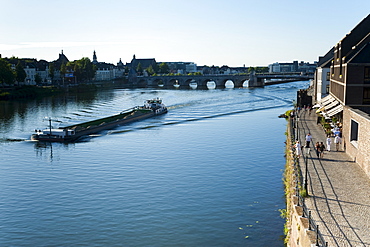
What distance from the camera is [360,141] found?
2727cm

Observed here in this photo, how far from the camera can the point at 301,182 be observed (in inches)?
978

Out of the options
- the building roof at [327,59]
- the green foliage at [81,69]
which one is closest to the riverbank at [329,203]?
the building roof at [327,59]

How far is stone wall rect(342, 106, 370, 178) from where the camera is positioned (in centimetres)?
2565

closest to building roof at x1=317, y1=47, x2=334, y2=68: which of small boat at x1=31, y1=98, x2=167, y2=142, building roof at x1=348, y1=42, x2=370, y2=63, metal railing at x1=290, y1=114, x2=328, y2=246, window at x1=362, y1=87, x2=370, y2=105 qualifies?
building roof at x1=348, y1=42, x2=370, y2=63

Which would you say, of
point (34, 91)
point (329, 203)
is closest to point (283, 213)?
point (329, 203)

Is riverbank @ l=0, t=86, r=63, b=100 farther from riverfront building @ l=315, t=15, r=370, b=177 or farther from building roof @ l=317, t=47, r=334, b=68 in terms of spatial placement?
riverfront building @ l=315, t=15, r=370, b=177

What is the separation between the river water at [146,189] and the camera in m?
24.9

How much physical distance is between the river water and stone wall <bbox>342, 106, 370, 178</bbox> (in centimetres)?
558

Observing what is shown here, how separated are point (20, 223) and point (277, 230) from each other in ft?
49.8

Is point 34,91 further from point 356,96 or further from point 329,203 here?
point 329,203

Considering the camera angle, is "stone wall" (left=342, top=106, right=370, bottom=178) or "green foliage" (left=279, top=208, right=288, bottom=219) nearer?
"stone wall" (left=342, top=106, right=370, bottom=178)

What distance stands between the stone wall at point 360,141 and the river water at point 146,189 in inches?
220

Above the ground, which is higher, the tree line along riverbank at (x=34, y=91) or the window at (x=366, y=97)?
the window at (x=366, y=97)

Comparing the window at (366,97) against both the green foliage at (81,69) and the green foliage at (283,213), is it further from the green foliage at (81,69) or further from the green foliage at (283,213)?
the green foliage at (81,69)
